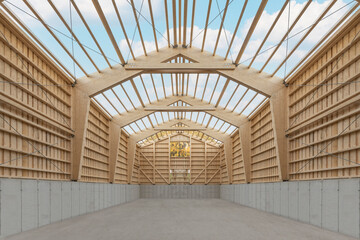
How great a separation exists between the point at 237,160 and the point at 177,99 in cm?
1294

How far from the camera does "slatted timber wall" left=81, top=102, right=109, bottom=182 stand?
2892 cm

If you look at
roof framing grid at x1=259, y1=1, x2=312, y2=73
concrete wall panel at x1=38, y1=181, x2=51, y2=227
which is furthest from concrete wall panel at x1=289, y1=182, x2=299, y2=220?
concrete wall panel at x1=38, y1=181, x2=51, y2=227

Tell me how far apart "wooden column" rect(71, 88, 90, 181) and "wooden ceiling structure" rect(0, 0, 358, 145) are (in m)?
0.07

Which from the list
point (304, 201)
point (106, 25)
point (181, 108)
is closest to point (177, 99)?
point (181, 108)

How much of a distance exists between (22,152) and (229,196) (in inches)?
1318

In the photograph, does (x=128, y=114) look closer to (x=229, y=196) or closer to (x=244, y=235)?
(x=229, y=196)

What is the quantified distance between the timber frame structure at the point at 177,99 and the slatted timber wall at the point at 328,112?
56 mm

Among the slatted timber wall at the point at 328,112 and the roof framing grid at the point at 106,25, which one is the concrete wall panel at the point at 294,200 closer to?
the slatted timber wall at the point at 328,112

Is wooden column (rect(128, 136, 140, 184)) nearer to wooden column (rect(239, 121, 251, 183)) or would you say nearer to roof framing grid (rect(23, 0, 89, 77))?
wooden column (rect(239, 121, 251, 183))

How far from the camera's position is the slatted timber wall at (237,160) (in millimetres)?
41500

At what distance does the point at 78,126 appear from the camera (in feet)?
81.9

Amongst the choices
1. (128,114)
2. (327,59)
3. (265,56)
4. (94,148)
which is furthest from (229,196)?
(327,59)

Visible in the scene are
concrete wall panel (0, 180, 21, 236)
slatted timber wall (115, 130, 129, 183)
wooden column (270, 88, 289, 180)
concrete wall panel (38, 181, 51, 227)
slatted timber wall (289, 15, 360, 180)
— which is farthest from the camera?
slatted timber wall (115, 130, 129, 183)

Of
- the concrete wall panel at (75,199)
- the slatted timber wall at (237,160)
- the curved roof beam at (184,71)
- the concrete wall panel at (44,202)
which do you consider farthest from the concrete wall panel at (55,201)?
the slatted timber wall at (237,160)
